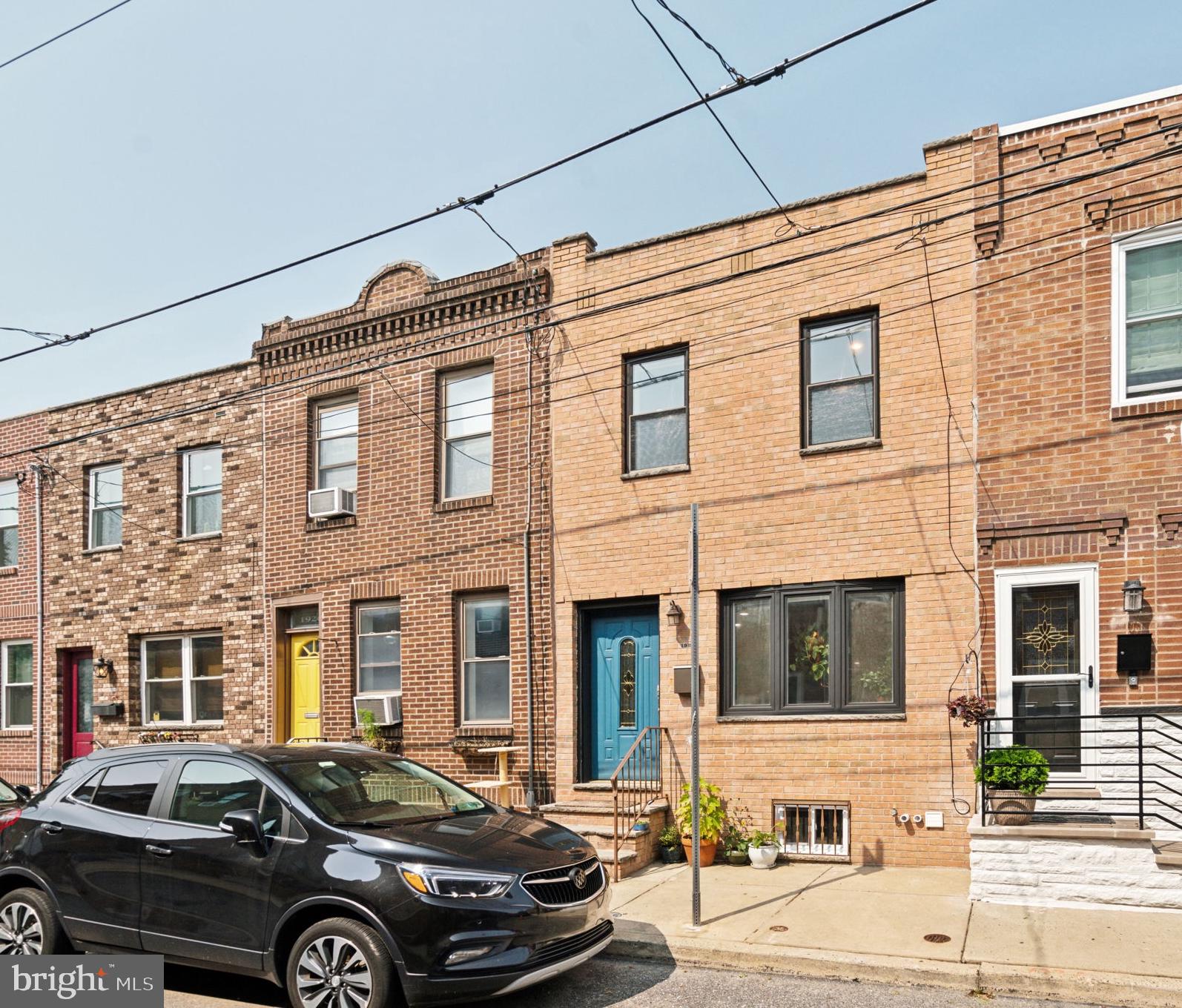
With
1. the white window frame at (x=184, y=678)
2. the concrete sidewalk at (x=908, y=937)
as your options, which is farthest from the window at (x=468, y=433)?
the concrete sidewalk at (x=908, y=937)

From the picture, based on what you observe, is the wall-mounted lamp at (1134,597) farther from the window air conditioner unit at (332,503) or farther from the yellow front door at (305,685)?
the yellow front door at (305,685)

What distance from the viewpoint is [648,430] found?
12969 millimetres

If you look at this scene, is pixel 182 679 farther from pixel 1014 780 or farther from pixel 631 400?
pixel 1014 780

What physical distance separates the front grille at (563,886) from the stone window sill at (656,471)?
5.89 meters

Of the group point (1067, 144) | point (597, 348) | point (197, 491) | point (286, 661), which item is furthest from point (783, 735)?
point (197, 491)

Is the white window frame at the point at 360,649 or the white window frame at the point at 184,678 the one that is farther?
the white window frame at the point at 184,678

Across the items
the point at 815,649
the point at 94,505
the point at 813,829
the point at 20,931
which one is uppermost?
the point at 94,505

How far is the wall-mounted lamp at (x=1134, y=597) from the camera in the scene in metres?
9.70

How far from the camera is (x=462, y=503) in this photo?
555 inches

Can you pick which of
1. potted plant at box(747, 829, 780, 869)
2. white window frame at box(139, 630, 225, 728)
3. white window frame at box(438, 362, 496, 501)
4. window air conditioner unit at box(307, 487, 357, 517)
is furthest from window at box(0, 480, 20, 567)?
potted plant at box(747, 829, 780, 869)

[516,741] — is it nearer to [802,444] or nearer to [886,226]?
[802,444]

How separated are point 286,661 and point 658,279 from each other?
24.9 ft

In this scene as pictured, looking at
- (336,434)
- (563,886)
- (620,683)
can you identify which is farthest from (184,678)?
(563,886)

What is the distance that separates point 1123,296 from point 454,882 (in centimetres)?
803
